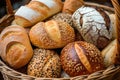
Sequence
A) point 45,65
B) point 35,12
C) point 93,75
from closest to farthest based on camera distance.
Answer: point 93,75
point 45,65
point 35,12

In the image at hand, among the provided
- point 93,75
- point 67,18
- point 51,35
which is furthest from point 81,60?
point 67,18

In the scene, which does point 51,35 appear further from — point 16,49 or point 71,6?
point 71,6

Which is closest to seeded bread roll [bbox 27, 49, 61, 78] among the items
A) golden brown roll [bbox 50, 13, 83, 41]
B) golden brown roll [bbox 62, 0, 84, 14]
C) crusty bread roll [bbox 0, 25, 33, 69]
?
crusty bread roll [bbox 0, 25, 33, 69]

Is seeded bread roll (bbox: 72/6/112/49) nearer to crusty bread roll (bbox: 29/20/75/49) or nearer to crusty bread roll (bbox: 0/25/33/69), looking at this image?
crusty bread roll (bbox: 29/20/75/49)

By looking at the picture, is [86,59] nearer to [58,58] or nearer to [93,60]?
[93,60]

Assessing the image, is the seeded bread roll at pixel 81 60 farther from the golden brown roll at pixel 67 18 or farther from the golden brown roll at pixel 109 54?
the golden brown roll at pixel 67 18

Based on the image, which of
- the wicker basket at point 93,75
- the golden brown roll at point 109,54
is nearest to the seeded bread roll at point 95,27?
the golden brown roll at point 109,54

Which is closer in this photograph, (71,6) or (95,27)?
(95,27)

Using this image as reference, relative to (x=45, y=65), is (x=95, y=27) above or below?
above
